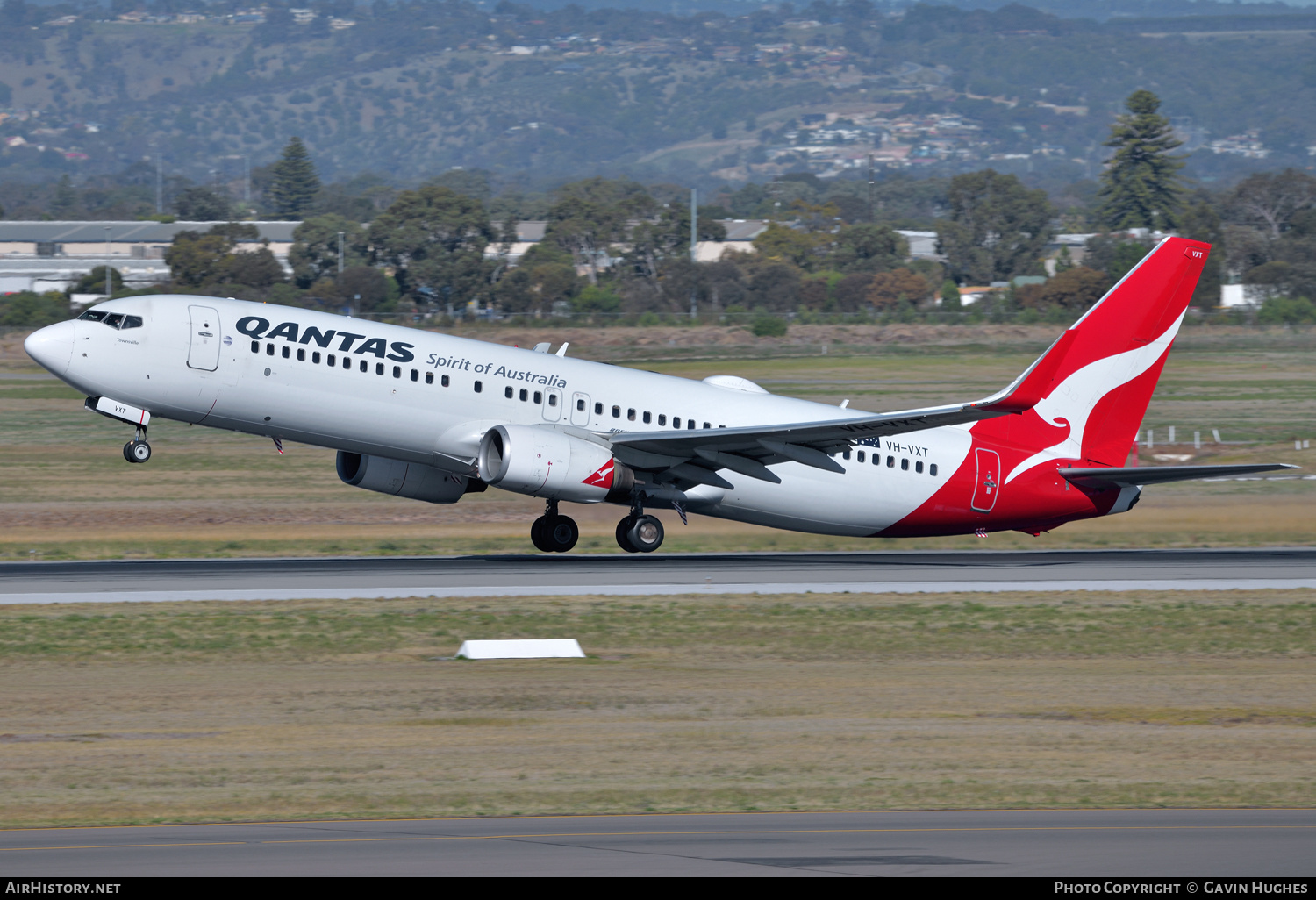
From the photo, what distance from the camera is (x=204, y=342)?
3409 cm

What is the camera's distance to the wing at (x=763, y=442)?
34.1m

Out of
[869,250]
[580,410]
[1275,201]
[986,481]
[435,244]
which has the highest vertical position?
[1275,201]

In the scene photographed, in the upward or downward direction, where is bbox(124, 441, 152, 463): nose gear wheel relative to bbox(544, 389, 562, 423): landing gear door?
downward

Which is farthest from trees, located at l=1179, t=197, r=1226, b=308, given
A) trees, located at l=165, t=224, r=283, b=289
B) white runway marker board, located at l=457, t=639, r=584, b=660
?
white runway marker board, located at l=457, t=639, r=584, b=660

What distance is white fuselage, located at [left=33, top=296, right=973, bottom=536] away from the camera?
34.0 m

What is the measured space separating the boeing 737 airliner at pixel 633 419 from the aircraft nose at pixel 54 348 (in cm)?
5

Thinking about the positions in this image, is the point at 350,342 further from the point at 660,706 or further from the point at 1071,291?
the point at 1071,291

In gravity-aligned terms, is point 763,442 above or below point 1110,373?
below

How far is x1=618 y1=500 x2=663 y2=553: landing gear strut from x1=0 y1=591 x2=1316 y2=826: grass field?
17.6 ft

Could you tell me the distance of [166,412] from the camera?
34406mm

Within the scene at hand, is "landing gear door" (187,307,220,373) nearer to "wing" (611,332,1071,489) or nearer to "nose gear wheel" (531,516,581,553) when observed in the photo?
"wing" (611,332,1071,489)

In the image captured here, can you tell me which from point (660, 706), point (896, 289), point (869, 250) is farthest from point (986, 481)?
point (869, 250)

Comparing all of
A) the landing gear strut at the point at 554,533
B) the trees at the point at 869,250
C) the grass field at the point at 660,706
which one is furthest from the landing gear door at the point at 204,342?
the trees at the point at 869,250

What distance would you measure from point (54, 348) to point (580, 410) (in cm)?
1137
